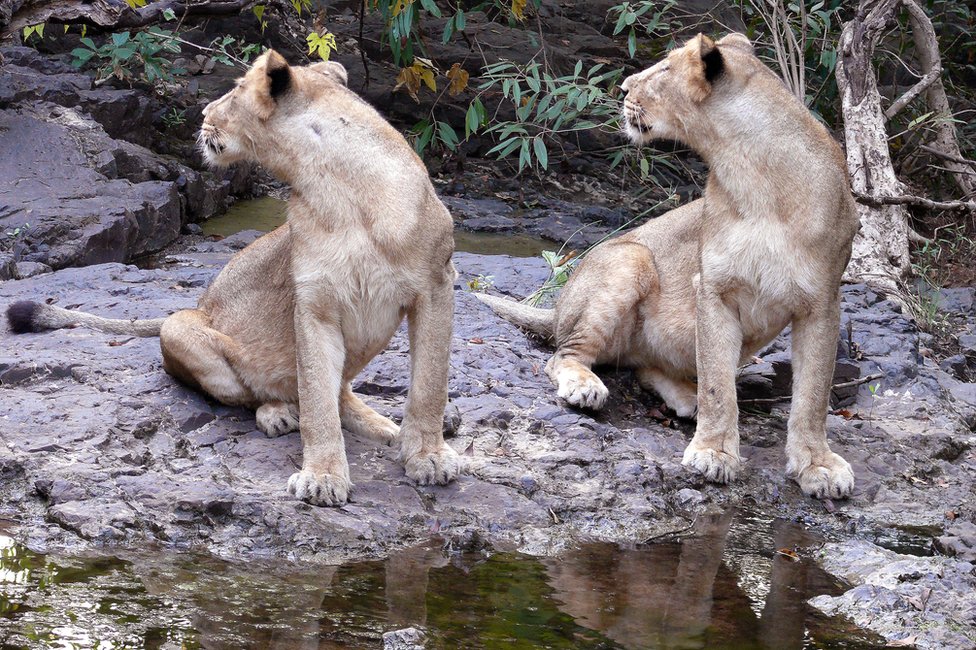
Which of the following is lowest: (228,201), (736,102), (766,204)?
(228,201)

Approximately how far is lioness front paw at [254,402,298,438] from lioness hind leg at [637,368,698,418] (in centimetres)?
239

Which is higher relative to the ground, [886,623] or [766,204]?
[766,204]

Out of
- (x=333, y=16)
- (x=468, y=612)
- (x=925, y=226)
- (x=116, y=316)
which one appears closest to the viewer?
(x=468, y=612)

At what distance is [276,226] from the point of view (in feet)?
38.3

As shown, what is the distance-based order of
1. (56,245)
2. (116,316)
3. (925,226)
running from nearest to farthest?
1. (116,316)
2. (56,245)
3. (925,226)

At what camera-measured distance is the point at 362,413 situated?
6.31m

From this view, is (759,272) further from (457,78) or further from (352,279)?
(457,78)

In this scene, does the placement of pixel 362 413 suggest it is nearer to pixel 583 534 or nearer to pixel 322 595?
pixel 583 534

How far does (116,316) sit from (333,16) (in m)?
10.4

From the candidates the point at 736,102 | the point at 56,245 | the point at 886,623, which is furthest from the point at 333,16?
the point at 886,623

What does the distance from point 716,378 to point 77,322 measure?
3.80 metres

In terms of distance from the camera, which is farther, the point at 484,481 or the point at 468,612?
the point at 484,481

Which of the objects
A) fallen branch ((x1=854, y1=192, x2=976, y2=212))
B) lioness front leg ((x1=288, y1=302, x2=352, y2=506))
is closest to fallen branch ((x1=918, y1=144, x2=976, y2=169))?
fallen branch ((x1=854, y1=192, x2=976, y2=212))

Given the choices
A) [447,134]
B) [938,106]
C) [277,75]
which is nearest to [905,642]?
[277,75]
